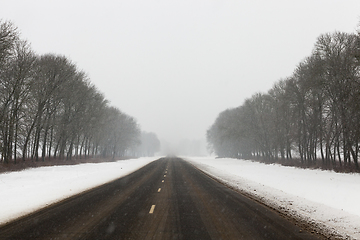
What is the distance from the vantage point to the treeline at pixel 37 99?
22.6m

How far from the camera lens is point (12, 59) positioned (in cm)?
2297

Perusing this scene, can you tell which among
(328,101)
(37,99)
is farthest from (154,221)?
(328,101)

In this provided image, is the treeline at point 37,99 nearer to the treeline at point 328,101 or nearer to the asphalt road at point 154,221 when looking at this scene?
the asphalt road at point 154,221

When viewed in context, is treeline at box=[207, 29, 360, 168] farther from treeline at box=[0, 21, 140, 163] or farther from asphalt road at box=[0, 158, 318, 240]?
treeline at box=[0, 21, 140, 163]

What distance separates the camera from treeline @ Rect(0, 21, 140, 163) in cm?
2256

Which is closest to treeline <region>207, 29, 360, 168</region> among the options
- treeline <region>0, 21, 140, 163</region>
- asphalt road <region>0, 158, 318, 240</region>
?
asphalt road <region>0, 158, 318, 240</region>

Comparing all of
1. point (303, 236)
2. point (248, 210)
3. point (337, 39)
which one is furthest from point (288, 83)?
point (303, 236)

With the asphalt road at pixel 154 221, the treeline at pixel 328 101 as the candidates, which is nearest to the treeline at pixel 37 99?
the asphalt road at pixel 154 221

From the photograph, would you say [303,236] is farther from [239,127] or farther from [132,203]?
[239,127]

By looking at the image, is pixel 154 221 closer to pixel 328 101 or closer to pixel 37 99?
pixel 37 99

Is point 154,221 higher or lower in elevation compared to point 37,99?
lower

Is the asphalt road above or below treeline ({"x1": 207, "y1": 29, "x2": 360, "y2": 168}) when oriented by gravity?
below

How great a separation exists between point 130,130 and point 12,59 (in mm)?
52646

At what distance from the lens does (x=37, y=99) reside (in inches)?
1091
